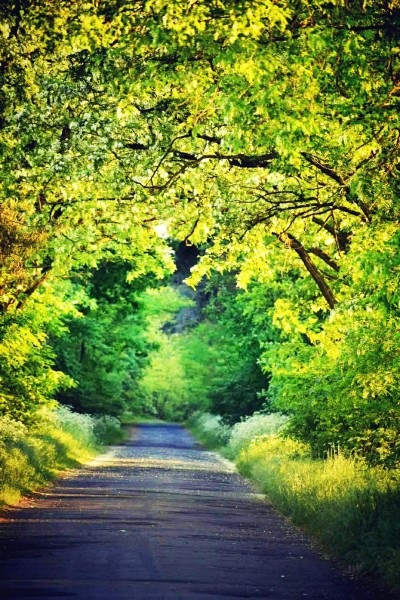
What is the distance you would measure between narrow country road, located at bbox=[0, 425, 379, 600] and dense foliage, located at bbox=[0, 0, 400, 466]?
12.2 ft

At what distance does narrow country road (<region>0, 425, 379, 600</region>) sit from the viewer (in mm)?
11008

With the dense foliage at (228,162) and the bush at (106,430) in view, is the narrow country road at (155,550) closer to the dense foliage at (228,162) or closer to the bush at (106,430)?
the dense foliage at (228,162)

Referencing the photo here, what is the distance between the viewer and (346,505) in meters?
15.4

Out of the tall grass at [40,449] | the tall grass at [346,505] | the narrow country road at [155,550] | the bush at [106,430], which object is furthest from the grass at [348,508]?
the bush at [106,430]

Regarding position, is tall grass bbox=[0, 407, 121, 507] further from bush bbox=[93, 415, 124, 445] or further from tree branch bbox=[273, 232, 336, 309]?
tree branch bbox=[273, 232, 336, 309]

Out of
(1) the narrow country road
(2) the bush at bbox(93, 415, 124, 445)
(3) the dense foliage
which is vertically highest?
(3) the dense foliage

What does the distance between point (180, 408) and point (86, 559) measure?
478ft

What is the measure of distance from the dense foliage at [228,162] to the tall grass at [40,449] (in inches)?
65.2

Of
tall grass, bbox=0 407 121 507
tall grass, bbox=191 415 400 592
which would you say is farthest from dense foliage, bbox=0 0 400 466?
tall grass, bbox=0 407 121 507

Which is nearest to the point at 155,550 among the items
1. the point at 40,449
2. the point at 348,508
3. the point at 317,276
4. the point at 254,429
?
the point at 348,508

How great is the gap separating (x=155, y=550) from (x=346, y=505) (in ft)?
10.1

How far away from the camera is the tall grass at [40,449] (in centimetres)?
2217

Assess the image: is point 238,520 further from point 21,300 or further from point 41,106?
point 21,300

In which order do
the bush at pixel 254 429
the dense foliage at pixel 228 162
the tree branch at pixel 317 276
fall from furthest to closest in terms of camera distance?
the bush at pixel 254 429 → the tree branch at pixel 317 276 → the dense foliage at pixel 228 162
